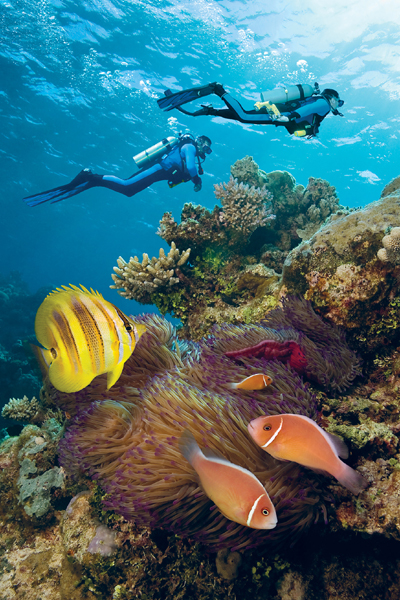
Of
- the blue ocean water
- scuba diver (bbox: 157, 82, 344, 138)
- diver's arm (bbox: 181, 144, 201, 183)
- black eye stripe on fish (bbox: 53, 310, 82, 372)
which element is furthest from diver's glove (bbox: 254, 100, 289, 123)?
the blue ocean water

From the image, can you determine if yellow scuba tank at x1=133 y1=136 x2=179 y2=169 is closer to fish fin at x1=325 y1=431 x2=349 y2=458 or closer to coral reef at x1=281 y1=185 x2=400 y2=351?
coral reef at x1=281 y1=185 x2=400 y2=351

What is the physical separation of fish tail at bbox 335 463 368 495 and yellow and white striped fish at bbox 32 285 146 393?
127 centimetres

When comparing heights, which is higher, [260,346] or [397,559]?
[260,346]

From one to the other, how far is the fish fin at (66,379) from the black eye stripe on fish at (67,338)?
6 centimetres

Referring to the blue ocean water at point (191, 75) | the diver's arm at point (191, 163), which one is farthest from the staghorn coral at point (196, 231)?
the blue ocean water at point (191, 75)

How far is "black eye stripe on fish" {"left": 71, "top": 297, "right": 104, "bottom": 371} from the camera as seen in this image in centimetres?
160

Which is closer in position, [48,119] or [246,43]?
[246,43]

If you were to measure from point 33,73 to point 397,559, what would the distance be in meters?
30.9

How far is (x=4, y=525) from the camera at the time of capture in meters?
3.00

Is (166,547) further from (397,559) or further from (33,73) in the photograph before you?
(33,73)

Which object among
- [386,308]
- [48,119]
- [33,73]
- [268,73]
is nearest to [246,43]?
[268,73]

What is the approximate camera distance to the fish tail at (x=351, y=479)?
49.5 inches

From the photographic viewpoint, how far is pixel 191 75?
20.2 meters

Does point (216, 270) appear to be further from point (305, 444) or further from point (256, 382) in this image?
point (305, 444)
